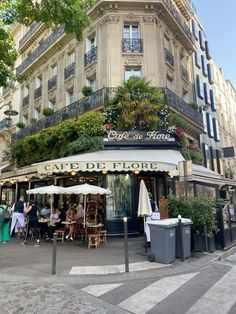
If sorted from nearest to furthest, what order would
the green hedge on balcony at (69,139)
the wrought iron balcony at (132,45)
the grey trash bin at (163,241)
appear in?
Answer: the grey trash bin at (163,241) < the green hedge on balcony at (69,139) < the wrought iron balcony at (132,45)

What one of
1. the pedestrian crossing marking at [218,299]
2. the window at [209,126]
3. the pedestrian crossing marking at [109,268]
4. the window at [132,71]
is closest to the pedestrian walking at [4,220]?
the pedestrian crossing marking at [109,268]

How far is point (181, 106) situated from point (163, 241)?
34.9 ft

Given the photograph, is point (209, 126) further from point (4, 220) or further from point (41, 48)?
point (4, 220)

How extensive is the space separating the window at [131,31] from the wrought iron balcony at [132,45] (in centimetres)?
46

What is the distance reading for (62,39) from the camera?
1931 cm

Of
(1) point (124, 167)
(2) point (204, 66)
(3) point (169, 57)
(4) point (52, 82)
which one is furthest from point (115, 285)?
(2) point (204, 66)

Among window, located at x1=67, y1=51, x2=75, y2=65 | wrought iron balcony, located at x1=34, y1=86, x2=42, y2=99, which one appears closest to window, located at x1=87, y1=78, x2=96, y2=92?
window, located at x1=67, y1=51, x2=75, y2=65

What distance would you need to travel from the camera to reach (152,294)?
212 inches

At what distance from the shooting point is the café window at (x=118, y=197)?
13.2 metres

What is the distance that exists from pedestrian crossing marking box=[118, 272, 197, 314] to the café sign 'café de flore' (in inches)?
231

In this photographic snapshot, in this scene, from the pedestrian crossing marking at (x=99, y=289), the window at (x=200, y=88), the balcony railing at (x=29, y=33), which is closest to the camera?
the pedestrian crossing marking at (x=99, y=289)

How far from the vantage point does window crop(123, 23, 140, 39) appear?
1636 cm

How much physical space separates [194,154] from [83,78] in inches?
319

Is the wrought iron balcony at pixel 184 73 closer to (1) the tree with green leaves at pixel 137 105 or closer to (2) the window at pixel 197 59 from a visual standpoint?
(2) the window at pixel 197 59
